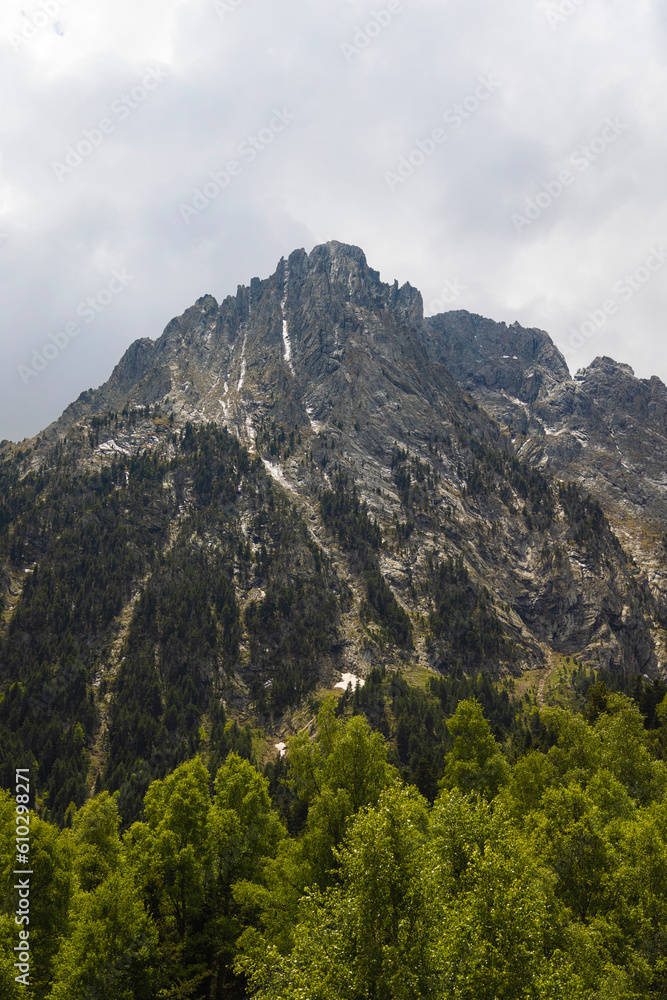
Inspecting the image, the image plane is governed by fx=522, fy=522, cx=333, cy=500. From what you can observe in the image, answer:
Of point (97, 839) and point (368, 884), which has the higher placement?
point (368, 884)

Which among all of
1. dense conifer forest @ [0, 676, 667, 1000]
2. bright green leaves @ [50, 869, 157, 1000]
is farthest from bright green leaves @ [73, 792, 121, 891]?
bright green leaves @ [50, 869, 157, 1000]

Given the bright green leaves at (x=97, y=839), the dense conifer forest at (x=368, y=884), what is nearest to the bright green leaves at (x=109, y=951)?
the dense conifer forest at (x=368, y=884)

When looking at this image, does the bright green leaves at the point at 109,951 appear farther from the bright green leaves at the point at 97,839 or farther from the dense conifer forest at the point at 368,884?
the bright green leaves at the point at 97,839

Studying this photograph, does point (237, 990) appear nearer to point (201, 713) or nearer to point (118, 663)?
point (201, 713)

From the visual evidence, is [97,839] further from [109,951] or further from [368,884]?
[368,884]

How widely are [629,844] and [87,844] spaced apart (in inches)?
1625

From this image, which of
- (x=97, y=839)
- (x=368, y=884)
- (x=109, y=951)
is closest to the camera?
(x=368, y=884)

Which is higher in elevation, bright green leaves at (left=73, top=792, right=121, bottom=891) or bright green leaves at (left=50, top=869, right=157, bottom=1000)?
bright green leaves at (left=73, top=792, right=121, bottom=891)

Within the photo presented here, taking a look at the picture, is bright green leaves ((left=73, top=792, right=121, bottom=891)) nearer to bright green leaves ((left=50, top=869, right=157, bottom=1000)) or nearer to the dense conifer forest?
the dense conifer forest

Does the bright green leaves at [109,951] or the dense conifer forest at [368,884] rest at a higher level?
the dense conifer forest at [368,884]

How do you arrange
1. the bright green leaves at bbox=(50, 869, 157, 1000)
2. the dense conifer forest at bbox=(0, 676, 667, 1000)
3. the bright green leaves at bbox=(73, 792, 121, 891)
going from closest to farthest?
the dense conifer forest at bbox=(0, 676, 667, 1000) < the bright green leaves at bbox=(50, 869, 157, 1000) < the bright green leaves at bbox=(73, 792, 121, 891)

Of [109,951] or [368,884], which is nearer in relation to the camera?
[368,884]

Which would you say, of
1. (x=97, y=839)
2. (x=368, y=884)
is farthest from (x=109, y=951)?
(x=368, y=884)

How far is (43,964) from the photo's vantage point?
113 ft
